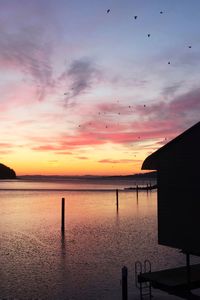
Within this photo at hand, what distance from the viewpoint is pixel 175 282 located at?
15.5 m

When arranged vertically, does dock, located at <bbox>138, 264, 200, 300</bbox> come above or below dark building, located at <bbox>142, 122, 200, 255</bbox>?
below

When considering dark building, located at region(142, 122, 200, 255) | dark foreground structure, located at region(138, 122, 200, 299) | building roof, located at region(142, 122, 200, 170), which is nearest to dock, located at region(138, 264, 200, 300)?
dark foreground structure, located at region(138, 122, 200, 299)

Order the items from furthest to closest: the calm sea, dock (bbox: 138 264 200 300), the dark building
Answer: the calm sea < dock (bbox: 138 264 200 300) < the dark building

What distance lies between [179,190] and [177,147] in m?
1.45

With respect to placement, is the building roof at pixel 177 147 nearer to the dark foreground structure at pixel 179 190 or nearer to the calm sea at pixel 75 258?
the dark foreground structure at pixel 179 190

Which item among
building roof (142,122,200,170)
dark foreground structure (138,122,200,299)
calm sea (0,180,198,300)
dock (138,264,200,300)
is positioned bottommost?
calm sea (0,180,198,300)

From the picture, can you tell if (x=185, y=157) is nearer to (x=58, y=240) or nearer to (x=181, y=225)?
(x=181, y=225)

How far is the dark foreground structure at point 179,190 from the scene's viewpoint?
513 inches

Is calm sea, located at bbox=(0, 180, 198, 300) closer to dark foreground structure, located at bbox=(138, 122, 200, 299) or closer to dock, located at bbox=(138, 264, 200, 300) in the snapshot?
dock, located at bbox=(138, 264, 200, 300)

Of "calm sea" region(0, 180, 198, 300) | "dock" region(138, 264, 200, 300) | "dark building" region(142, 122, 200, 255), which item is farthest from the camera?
"calm sea" region(0, 180, 198, 300)

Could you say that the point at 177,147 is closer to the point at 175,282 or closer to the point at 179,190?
the point at 179,190

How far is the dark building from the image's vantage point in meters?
13.0

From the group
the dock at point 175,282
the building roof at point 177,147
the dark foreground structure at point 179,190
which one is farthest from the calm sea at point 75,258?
the building roof at point 177,147

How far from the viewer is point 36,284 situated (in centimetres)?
2169
